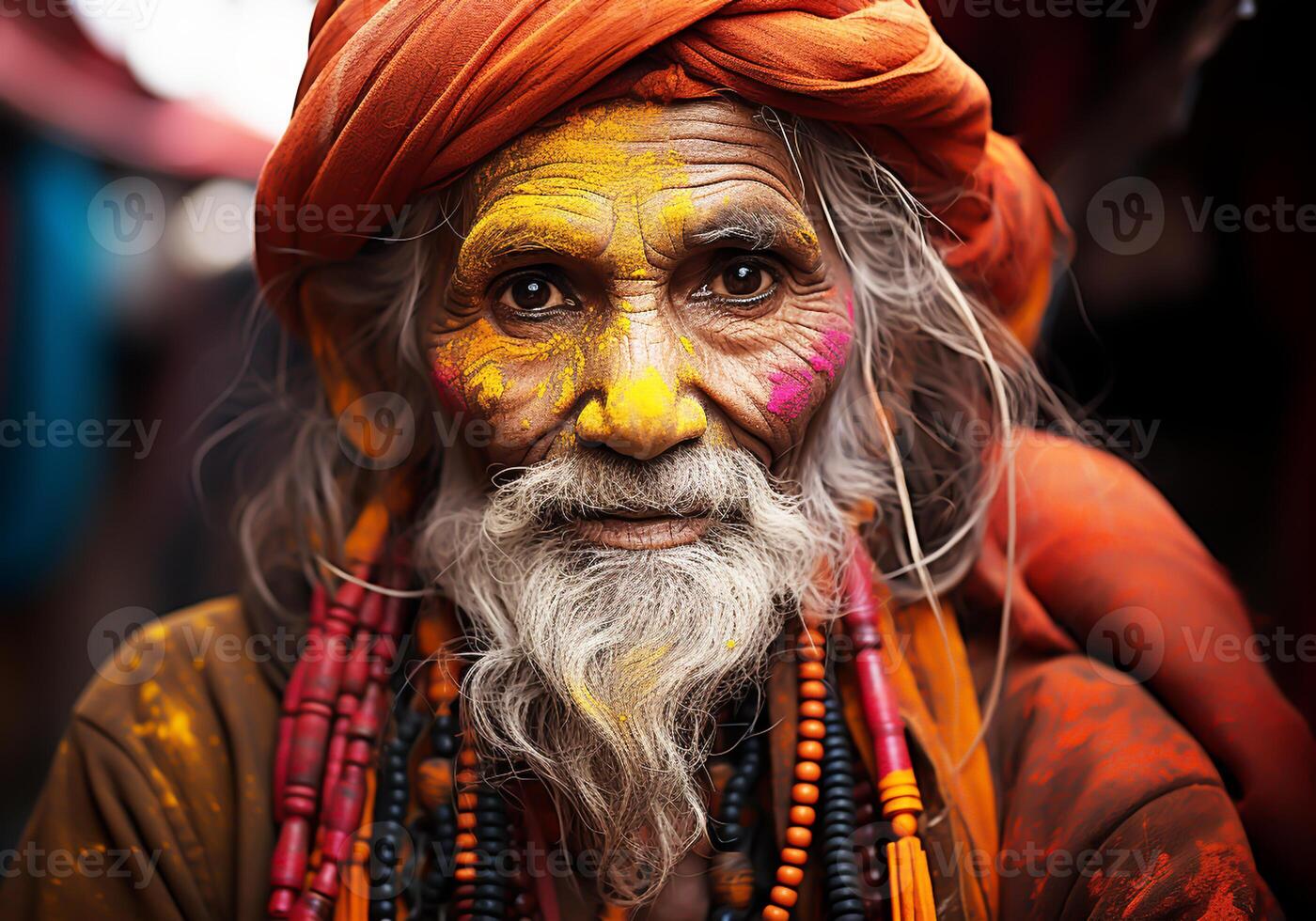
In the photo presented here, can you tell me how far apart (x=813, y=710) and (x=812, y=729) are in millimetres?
26

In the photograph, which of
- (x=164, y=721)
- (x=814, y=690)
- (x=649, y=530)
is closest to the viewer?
(x=649, y=530)

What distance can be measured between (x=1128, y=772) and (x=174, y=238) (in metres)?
2.97

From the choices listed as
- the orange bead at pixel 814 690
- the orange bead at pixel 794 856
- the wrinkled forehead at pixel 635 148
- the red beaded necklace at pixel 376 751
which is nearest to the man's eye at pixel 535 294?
the wrinkled forehead at pixel 635 148

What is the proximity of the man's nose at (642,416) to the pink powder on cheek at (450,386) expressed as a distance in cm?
19

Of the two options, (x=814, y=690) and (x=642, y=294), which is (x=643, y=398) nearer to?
(x=642, y=294)

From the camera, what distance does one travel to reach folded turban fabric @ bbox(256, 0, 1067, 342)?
122 cm

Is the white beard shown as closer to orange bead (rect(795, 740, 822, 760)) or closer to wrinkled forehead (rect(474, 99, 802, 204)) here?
orange bead (rect(795, 740, 822, 760))

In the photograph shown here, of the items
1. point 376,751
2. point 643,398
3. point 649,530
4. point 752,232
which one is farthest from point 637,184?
point 376,751

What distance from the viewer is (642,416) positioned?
3.88ft

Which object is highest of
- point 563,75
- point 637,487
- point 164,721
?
point 563,75

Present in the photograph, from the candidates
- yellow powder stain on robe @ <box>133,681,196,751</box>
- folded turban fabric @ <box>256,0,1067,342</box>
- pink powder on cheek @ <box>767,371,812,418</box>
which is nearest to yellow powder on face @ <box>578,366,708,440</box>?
pink powder on cheek @ <box>767,371,812,418</box>

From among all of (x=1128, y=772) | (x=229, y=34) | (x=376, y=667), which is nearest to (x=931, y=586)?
(x=1128, y=772)

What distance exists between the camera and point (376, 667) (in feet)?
4.85

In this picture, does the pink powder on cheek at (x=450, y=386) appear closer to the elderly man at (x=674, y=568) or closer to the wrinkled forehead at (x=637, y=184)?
the elderly man at (x=674, y=568)
